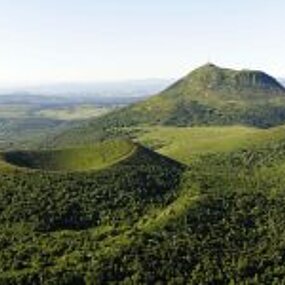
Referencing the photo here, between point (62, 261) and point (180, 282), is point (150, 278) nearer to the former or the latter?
point (180, 282)

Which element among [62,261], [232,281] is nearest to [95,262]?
[62,261]

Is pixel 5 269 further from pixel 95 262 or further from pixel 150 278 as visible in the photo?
pixel 150 278

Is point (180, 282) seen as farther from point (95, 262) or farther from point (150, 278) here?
point (95, 262)

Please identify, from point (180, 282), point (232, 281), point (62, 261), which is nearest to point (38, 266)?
point (62, 261)

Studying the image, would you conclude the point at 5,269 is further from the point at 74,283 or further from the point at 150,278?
the point at 150,278

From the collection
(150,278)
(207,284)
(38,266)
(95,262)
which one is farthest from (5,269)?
(207,284)

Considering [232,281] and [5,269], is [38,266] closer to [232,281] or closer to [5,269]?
[5,269]
